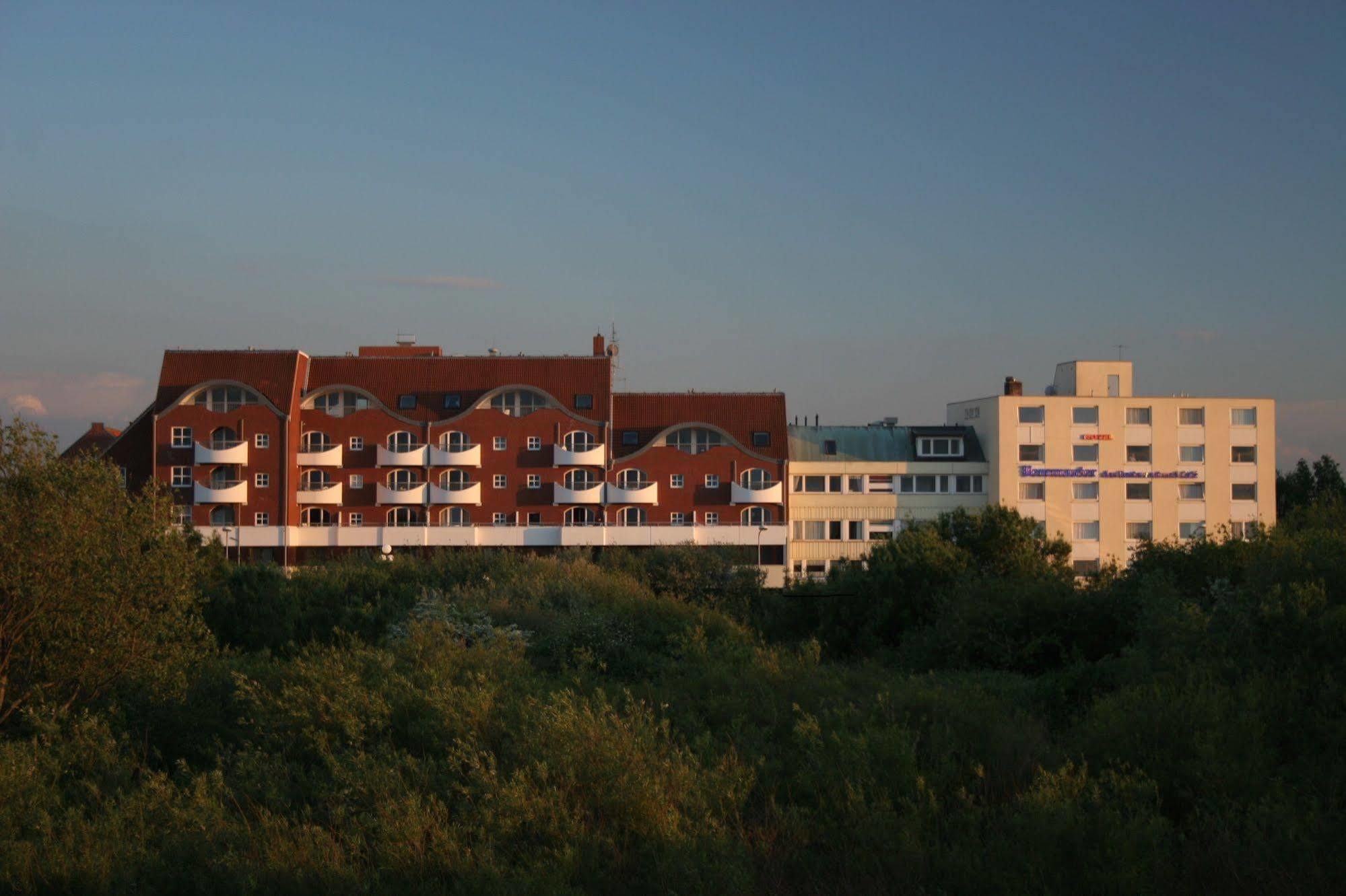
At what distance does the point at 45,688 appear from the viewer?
2020 centimetres

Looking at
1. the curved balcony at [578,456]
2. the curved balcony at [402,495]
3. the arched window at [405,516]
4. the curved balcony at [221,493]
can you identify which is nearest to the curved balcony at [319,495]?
the curved balcony at [402,495]

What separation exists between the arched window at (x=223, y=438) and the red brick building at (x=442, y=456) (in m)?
0.08

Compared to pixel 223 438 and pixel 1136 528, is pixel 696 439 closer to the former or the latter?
pixel 223 438

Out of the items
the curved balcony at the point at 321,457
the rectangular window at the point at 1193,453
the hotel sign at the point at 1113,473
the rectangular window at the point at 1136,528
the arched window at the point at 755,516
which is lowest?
the rectangular window at the point at 1136,528

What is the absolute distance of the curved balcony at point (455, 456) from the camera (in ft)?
211

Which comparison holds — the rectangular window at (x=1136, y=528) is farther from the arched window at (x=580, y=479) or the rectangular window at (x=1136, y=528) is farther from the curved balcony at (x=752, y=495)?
the arched window at (x=580, y=479)

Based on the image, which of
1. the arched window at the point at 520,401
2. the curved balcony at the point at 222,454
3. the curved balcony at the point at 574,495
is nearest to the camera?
the curved balcony at the point at 222,454

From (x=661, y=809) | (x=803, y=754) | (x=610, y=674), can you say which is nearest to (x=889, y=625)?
(x=610, y=674)

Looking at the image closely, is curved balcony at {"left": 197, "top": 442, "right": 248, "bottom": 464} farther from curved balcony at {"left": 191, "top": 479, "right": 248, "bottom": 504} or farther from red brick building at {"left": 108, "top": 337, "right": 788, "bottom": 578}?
curved balcony at {"left": 191, "top": 479, "right": 248, "bottom": 504}

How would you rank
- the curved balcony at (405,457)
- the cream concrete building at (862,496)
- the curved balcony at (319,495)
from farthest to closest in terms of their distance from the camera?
the cream concrete building at (862,496) < the curved balcony at (405,457) < the curved balcony at (319,495)

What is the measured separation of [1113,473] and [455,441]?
40233 mm

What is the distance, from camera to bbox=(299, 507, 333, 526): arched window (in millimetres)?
65000

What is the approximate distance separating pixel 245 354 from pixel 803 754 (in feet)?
178

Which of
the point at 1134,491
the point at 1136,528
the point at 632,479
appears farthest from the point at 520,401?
the point at 1136,528
